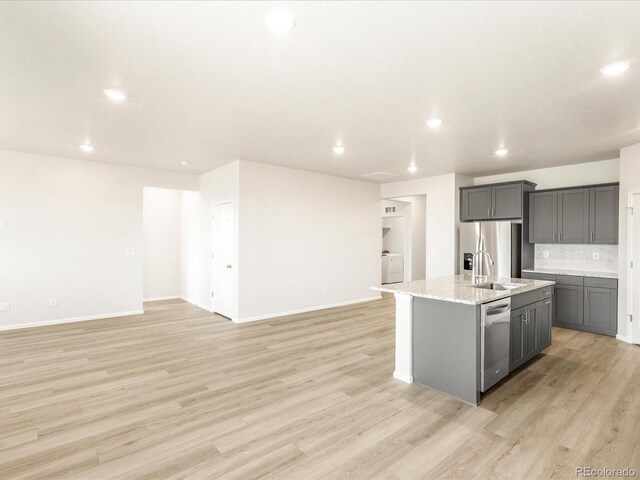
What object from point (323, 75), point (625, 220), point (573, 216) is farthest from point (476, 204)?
point (323, 75)

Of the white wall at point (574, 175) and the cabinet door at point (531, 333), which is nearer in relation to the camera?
the cabinet door at point (531, 333)

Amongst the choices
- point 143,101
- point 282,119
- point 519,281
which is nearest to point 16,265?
point 143,101

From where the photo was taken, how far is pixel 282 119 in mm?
3674

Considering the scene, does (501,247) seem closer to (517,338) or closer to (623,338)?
(623,338)

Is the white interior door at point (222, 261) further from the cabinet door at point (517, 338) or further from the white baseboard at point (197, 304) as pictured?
the cabinet door at point (517, 338)

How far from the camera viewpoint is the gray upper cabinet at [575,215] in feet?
16.9

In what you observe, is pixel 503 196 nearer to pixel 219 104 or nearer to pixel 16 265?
pixel 219 104

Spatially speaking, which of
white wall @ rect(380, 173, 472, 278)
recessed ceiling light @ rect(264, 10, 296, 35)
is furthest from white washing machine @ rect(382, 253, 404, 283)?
recessed ceiling light @ rect(264, 10, 296, 35)

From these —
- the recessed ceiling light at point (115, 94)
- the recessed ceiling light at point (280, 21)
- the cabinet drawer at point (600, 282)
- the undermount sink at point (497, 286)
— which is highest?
the recessed ceiling light at point (115, 94)

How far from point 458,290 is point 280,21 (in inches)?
108

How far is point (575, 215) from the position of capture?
547 centimetres

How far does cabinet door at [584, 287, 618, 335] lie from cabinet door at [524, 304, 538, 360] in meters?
1.99

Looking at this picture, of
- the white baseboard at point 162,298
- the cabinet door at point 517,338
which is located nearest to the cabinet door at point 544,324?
the cabinet door at point 517,338

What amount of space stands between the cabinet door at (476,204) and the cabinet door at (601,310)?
194 cm
